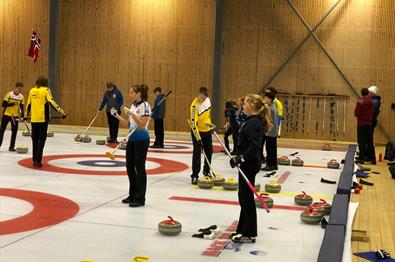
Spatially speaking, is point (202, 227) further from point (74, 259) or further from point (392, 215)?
point (392, 215)

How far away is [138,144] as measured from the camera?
9.32 metres

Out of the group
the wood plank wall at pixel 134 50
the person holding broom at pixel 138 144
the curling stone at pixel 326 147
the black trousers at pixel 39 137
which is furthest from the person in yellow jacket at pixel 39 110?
the wood plank wall at pixel 134 50

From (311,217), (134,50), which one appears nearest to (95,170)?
(311,217)

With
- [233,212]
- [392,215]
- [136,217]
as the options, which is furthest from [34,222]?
[392,215]

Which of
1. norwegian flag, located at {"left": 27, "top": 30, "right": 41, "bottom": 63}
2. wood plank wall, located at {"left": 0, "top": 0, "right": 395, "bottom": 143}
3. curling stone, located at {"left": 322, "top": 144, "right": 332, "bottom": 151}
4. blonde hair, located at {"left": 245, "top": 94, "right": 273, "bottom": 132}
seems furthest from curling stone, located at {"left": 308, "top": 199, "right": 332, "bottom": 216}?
norwegian flag, located at {"left": 27, "top": 30, "right": 41, "bottom": 63}

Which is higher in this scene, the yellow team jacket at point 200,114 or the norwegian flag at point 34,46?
the norwegian flag at point 34,46

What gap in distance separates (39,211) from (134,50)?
19.4 meters

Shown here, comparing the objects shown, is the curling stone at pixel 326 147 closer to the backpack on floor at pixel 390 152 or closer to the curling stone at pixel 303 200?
the backpack on floor at pixel 390 152

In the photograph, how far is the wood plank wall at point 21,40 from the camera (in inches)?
1121

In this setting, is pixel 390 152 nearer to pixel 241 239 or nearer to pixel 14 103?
pixel 14 103

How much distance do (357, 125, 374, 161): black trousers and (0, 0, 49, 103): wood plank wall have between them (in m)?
16.6

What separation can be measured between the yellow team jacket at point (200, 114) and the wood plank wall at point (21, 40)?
59.7 feet

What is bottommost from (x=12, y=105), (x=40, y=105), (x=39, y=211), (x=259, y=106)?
(x=39, y=211)

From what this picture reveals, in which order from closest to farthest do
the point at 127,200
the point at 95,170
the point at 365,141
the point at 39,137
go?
1. the point at 127,200
2. the point at 39,137
3. the point at 95,170
4. the point at 365,141
